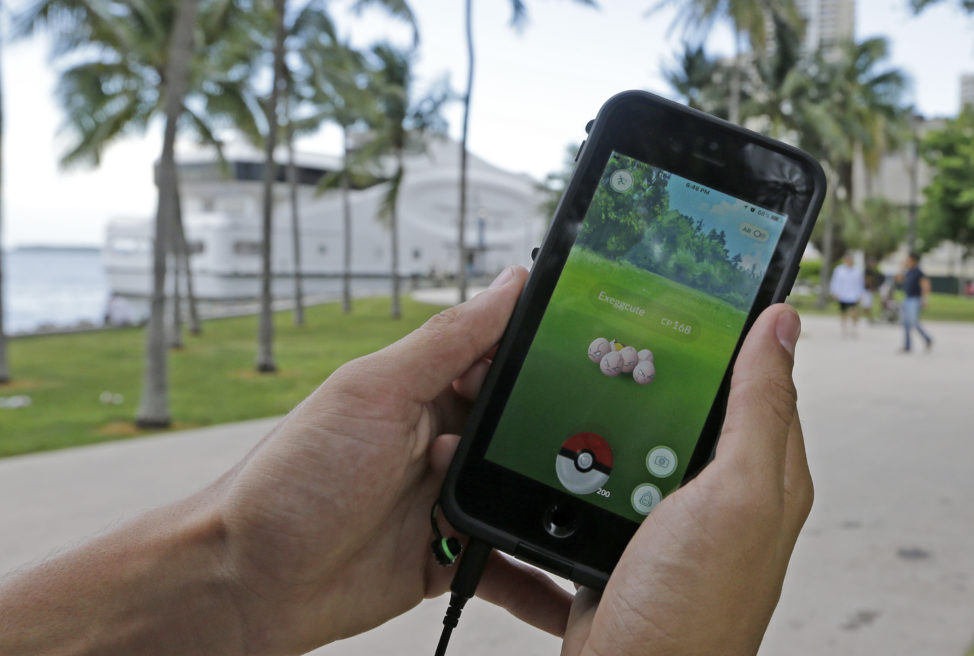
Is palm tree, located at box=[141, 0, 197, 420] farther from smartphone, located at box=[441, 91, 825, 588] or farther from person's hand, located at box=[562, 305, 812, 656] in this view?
person's hand, located at box=[562, 305, 812, 656]

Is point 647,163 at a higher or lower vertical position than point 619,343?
higher

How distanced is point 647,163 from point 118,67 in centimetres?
1720

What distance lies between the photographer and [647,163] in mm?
1690

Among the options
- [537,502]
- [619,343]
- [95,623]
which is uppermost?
[619,343]

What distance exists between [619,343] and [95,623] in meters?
1.10

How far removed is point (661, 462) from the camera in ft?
5.31

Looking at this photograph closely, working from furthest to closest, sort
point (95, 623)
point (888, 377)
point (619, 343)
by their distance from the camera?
point (888, 377) < point (619, 343) < point (95, 623)

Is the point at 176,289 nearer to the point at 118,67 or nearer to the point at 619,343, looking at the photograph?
the point at 118,67

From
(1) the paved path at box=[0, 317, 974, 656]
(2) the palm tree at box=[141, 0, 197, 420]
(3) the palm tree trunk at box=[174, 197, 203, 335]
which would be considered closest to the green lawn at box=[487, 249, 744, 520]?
(1) the paved path at box=[0, 317, 974, 656]

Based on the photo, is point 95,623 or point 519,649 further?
point 519,649

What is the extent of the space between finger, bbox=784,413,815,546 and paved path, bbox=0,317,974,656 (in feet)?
4.16

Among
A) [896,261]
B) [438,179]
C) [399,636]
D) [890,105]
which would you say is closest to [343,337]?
[399,636]

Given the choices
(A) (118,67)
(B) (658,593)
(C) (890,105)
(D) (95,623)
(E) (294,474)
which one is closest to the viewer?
(B) (658,593)

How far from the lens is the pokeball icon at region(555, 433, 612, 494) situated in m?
1.62
